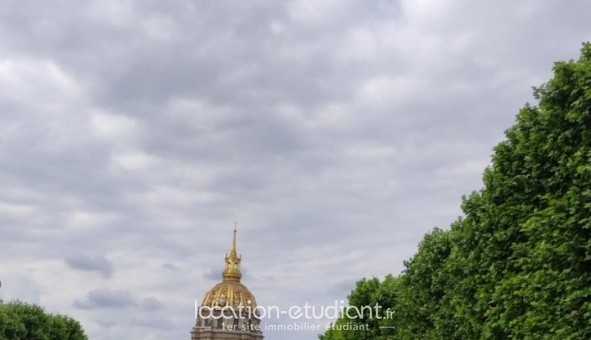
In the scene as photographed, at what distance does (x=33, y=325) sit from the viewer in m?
78.3

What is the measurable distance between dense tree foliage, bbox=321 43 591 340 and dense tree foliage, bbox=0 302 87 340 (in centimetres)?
4859

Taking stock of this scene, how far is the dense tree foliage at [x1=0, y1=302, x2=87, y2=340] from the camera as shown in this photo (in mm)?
73188

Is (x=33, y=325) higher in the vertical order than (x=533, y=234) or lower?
higher

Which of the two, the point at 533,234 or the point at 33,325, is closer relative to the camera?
the point at 533,234

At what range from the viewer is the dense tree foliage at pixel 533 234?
24.1 m

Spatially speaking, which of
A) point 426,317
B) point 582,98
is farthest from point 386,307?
point 582,98

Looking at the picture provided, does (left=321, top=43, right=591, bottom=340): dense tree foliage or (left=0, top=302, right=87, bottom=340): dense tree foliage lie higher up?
(left=0, top=302, right=87, bottom=340): dense tree foliage

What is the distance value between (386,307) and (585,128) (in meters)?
29.8

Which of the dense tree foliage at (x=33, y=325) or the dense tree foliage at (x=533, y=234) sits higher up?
the dense tree foliage at (x=33, y=325)

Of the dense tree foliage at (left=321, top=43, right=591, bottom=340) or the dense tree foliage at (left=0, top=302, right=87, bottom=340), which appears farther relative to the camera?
the dense tree foliage at (left=0, top=302, right=87, bottom=340)

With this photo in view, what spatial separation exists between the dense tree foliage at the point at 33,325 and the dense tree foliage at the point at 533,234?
48.6 meters

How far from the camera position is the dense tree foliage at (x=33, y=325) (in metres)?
73.2

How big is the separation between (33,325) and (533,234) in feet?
205

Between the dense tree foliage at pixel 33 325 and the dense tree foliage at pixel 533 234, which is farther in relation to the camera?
the dense tree foliage at pixel 33 325
